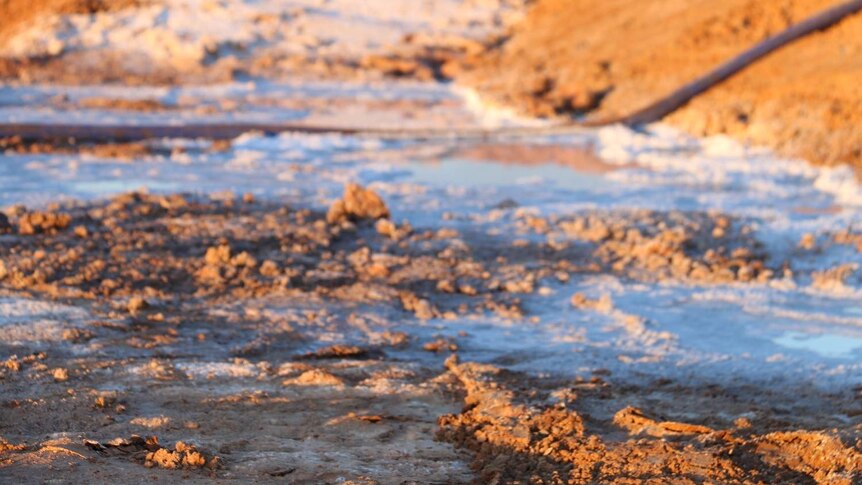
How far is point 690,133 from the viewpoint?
1002cm

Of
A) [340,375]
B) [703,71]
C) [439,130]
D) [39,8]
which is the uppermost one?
[39,8]

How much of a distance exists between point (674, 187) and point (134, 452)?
5.56 meters

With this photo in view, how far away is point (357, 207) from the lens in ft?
20.5

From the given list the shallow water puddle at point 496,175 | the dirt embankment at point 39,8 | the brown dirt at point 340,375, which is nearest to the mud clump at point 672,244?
the brown dirt at point 340,375

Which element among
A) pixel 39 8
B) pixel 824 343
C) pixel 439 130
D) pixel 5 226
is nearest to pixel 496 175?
pixel 439 130

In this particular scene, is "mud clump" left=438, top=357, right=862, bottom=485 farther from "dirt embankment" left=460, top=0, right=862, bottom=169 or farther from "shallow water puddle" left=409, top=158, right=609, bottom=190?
"dirt embankment" left=460, top=0, right=862, bottom=169

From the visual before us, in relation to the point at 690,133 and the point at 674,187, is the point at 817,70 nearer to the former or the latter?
the point at 690,133

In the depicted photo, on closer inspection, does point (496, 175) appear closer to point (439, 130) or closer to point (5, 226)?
point (439, 130)

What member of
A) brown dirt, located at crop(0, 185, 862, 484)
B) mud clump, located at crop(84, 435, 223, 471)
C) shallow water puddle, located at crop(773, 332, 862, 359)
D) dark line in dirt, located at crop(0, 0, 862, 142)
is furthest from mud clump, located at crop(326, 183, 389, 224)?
dark line in dirt, located at crop(0, 0, 862, 142)

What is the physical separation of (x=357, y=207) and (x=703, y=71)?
6.54 m

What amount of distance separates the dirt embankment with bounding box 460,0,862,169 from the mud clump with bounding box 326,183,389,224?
402 cm

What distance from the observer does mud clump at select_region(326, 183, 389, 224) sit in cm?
615

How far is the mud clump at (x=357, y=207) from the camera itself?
615 centimetres

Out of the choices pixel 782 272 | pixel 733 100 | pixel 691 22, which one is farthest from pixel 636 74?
pixel 782 272
